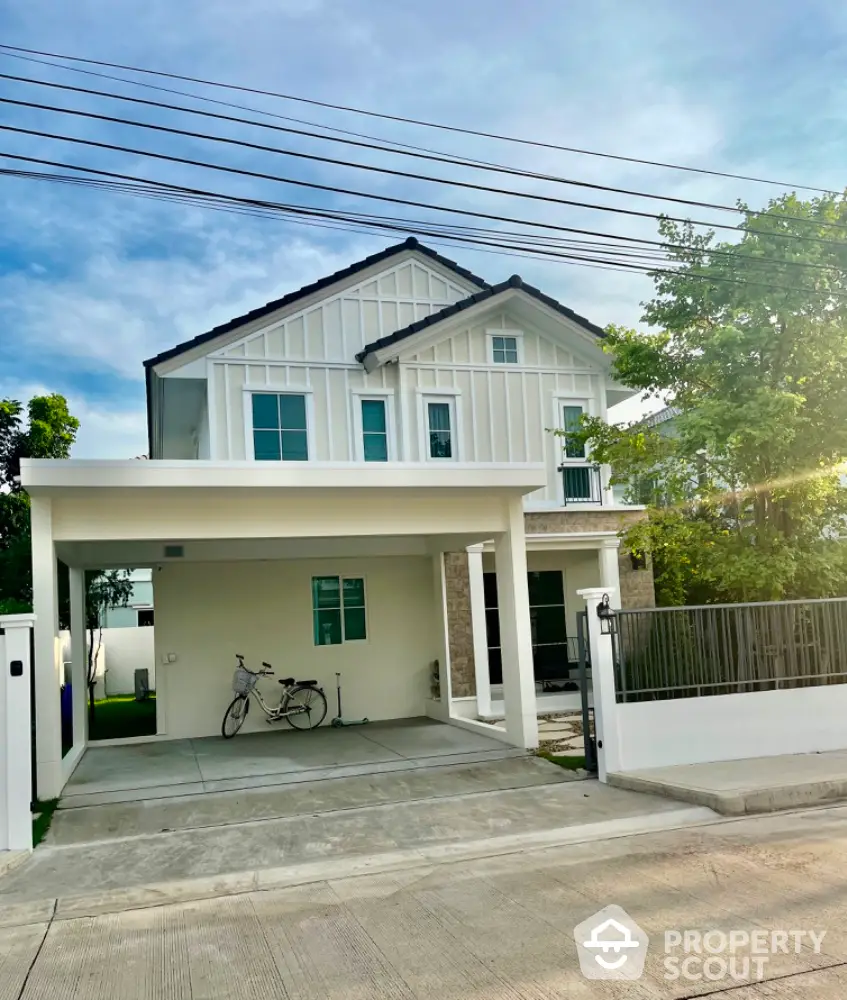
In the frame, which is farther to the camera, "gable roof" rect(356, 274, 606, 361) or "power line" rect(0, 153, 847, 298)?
"gable roof" rect(356, 274, 606, 361)

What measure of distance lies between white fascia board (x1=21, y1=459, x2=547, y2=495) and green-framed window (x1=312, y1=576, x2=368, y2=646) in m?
4.52

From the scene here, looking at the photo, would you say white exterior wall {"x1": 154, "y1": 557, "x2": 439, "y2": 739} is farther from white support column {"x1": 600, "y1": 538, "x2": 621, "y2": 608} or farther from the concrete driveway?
white support column {"x1": 600, "y1": 538, "x2": 621, "y2": 608}

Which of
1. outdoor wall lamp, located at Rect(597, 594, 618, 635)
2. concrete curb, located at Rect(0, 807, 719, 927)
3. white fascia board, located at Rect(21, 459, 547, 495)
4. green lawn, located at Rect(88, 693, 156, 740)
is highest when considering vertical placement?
white fascia board, located at Rect(21, 459, 547, 495)

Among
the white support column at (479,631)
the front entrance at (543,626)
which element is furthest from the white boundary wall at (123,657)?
the white support column at (479,631)

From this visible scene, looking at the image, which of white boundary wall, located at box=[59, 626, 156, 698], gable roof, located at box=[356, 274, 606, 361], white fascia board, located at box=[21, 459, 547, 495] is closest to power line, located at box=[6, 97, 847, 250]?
white fascia board, located at box=[21, 459, 547, 495]

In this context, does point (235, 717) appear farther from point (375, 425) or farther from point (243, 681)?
point (375, 425)

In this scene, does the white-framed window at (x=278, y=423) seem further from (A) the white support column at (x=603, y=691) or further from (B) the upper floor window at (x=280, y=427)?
(A) the white support column at (x=603, y=691)

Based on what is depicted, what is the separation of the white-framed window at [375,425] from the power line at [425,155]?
18.6ft

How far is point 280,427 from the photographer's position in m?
14.4

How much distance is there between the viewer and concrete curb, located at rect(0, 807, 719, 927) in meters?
5.78

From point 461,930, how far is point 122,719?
1260 centimetres

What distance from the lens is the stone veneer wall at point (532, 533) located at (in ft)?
44.9

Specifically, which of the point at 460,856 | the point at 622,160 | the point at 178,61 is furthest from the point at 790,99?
the point at 460,856

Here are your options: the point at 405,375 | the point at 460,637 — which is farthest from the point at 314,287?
the point at 460,637
